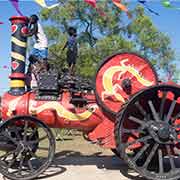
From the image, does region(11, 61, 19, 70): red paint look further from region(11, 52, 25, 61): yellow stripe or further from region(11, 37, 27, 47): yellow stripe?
region(11, 37, 27, 47): yellow stripe

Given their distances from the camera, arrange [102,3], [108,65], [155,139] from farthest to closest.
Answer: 1. [102,3]
2. [108,65]
3. [155,139]

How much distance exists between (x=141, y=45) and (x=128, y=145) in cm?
2522

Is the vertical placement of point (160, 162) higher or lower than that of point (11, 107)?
lower

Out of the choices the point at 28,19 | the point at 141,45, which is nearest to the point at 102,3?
the point at 141,45

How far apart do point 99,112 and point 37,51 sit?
1.75m

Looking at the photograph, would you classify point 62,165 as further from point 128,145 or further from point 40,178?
point 128,145

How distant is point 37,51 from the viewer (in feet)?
28.4

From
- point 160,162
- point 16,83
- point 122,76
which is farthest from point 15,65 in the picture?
point 160,162

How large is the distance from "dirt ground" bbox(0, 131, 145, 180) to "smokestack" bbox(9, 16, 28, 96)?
61.1 inches

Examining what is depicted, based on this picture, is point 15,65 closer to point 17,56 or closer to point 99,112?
point 17,56

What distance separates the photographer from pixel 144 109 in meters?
7.70

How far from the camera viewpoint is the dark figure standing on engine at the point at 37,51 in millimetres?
8336

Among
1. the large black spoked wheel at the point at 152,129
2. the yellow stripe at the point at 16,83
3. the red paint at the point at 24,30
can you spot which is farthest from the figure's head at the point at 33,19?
the large black spoked wheel at the point at 152,129

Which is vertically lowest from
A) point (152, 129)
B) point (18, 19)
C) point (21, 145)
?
point (21, 145)
